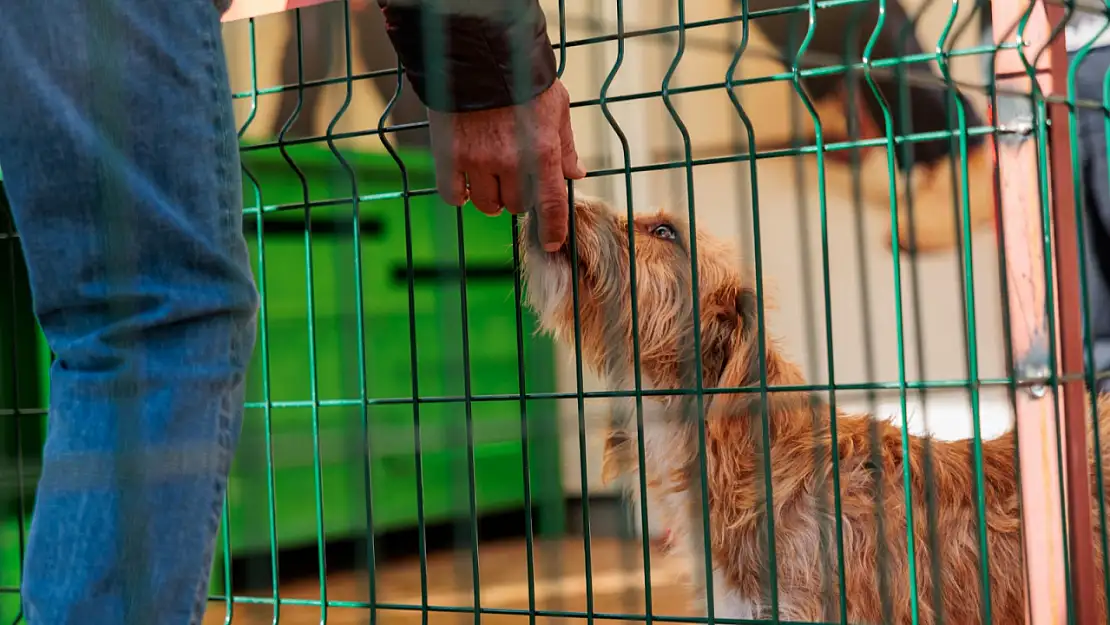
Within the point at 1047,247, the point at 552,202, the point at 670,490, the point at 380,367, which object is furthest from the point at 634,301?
the point at 380,367

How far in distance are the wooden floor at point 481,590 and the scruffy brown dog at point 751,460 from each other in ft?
0.72

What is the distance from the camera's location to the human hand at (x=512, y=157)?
58.7 inches

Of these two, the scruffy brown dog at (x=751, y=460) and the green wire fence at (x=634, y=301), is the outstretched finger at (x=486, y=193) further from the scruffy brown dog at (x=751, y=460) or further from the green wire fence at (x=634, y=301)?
the scruffy brown dog at (x=751, y=460)

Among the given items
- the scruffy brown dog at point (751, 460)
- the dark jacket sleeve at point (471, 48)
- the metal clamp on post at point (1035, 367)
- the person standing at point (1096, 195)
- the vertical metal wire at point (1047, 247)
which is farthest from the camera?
the person standing at point (1096, 195)

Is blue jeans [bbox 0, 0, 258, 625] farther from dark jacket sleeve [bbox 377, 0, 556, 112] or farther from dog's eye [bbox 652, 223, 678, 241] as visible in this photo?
dog's eye [bbox 652, 223, 678, 241]

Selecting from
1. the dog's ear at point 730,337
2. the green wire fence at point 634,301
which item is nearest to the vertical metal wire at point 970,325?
the green wire fence at point 634,301

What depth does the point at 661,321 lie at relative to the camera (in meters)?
2.23

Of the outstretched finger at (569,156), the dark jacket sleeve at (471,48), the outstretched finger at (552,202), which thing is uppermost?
the dark jacket sleeve at (471,48)

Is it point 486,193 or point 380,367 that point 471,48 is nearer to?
point 486,193

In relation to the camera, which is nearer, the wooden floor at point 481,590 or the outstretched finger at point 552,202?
the outstretched finger at point 552,202

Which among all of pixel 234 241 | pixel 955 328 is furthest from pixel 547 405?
pixel 955 328

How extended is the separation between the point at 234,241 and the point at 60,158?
0.16 m

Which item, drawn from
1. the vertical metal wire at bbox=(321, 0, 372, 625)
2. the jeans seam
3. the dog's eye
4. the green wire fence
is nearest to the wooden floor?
the green wire fence

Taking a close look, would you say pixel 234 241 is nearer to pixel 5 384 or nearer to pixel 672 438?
pixel 672 438
